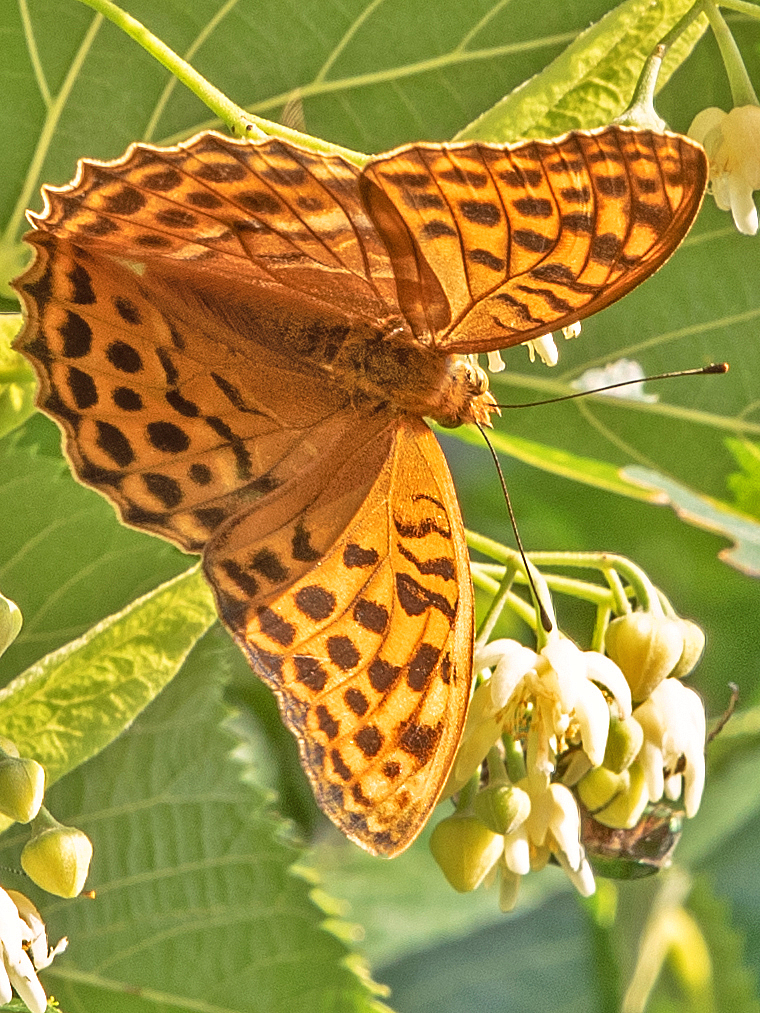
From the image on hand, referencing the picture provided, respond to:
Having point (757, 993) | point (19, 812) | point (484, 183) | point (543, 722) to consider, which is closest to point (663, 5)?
point (484, 183)

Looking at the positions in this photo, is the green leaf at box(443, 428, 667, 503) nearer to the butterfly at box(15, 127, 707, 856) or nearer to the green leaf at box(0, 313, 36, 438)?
the butterfly at box(15, 127, 707, 856)

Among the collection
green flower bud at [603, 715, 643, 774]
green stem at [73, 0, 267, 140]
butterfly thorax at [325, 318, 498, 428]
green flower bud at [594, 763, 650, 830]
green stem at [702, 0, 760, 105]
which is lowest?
green flower bud at [594, 763, 650, 830]

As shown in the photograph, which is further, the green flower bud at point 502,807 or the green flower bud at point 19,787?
the green flower bud at point 502,807

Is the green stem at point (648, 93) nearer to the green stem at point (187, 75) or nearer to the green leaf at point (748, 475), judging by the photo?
the green stem at point (187, 75)

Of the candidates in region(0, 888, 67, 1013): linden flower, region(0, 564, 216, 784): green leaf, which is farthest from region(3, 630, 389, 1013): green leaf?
→ region(0, 888, 67, 1013): linden flower

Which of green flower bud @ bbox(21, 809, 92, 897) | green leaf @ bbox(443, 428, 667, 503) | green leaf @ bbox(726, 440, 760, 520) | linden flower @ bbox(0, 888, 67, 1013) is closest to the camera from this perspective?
linden flower @ bbox(0, 888, 67, 1013)

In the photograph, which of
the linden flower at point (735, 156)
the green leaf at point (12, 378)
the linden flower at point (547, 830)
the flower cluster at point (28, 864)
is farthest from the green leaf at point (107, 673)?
the linden flower at point (735, 156)

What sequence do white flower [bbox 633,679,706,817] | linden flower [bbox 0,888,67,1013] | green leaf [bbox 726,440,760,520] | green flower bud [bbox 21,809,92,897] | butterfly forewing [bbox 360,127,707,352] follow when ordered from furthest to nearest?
green leaf [bbox 726,440,760,520] < white flower [bbox 633,679,706,817] < green flower bud [bbox 21,809,92,897] < linden flower [bbox 0,888,67,1013] < butterfly forewing [bbox 360,127,707,352]

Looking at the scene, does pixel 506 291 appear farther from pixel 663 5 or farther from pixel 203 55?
pixel 203 55

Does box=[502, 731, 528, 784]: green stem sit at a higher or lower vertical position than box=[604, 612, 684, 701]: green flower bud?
lower
